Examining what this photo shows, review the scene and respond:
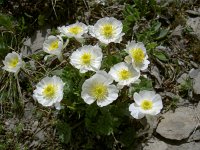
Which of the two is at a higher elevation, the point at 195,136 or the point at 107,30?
the point at 107,30

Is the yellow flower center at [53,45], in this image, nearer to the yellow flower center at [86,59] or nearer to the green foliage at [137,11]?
A: the yellow flower center at [86,59]

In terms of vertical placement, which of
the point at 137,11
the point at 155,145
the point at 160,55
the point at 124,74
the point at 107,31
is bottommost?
the point at 155,145

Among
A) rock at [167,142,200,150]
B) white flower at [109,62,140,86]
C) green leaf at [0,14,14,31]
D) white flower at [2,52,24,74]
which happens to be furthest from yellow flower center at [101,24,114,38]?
green leaf at [0,14,14,31]

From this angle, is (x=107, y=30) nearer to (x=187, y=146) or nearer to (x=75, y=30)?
(x=75, y=30)

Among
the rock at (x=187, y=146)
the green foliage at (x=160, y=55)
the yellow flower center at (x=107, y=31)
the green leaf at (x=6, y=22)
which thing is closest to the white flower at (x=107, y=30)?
the yellow flower center at (x=107, y=31)

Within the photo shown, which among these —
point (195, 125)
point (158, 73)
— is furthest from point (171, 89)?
point (195, 125)

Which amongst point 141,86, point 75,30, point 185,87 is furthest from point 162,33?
point 75,30

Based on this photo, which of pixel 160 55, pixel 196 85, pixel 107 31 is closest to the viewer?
pixel 107 31

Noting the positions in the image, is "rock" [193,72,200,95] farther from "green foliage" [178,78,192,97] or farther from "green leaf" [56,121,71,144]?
"green leaf" [56,121,71,144]
